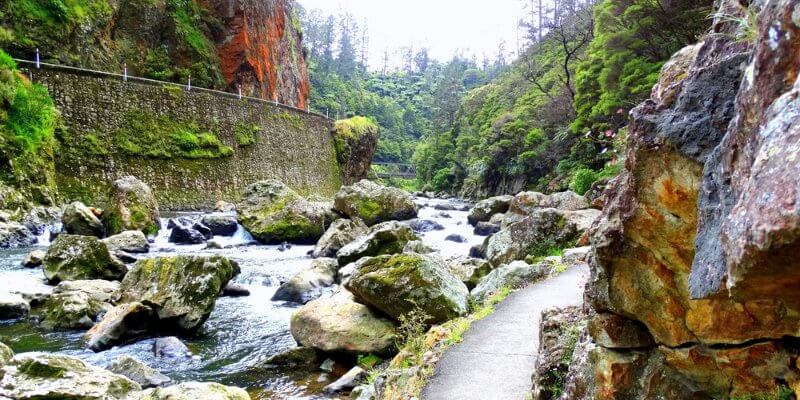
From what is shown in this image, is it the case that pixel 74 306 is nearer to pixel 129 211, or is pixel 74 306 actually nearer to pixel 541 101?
pixel 129 211

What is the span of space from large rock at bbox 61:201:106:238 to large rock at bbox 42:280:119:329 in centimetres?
729

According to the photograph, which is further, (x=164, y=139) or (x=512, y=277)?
(x=164, y=139)

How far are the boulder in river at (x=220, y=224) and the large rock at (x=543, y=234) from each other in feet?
37.4

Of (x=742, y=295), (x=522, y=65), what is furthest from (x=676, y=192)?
(x=522, y=65)

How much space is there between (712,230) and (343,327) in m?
5.71

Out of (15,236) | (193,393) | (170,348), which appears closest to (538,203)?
(170,348)

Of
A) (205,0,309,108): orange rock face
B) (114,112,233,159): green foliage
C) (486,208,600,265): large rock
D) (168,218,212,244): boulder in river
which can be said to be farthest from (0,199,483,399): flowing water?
(205,0,309,108): orange rock face

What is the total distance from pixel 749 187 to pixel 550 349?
9.01ft

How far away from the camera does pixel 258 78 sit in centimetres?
3759

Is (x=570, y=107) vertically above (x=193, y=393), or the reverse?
(x=570, y=107)

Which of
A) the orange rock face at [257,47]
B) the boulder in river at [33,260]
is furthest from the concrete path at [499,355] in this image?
the orange rock face at [257,47]

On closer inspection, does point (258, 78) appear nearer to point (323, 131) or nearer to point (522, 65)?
point (323, 131)

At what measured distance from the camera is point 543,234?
11.4 metres

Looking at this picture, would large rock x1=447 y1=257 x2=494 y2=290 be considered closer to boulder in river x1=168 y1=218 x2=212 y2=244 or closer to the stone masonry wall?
boulder in river x1=168 y1=218 x2=212 y2=244
